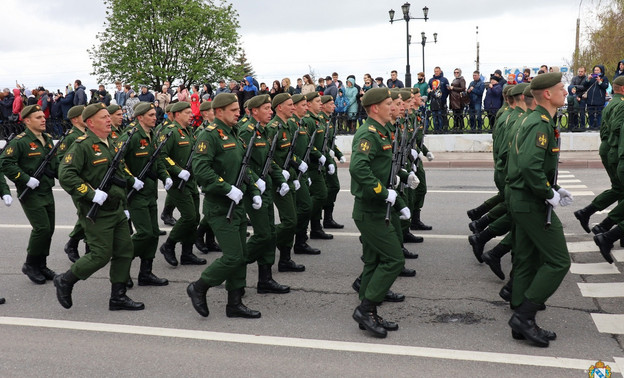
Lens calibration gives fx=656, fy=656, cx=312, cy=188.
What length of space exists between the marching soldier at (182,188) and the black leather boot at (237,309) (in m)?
2.03

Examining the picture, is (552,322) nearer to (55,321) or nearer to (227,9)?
(55,321)

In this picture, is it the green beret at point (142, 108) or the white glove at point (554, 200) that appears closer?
the white glove at point (554, 200)

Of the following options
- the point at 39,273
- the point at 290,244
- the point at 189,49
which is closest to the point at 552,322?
the point at 290,244

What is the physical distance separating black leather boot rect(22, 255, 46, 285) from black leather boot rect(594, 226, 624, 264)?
622cm

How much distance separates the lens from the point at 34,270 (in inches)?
290

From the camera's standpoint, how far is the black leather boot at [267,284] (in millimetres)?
6754

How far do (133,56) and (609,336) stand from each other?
36.8 meters

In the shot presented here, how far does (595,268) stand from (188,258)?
15.4 ft

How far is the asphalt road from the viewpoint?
15.9 ft

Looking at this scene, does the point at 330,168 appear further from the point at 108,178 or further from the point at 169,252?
the point at 108,178

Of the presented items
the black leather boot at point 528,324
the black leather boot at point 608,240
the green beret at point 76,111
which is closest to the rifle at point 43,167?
the green beret at point 76,111

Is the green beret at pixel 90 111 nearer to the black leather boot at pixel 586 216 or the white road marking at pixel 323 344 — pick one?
the white road marking at pixel 323 344

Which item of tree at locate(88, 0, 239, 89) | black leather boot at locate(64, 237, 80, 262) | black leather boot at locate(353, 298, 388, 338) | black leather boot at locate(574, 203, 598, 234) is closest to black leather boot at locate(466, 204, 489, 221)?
black leather boot at locate(574, 203, 598, 234)

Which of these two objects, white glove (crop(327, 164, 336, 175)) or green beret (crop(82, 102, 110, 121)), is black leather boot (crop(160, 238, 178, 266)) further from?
white glove (crop(327, 164, 336, 175))
